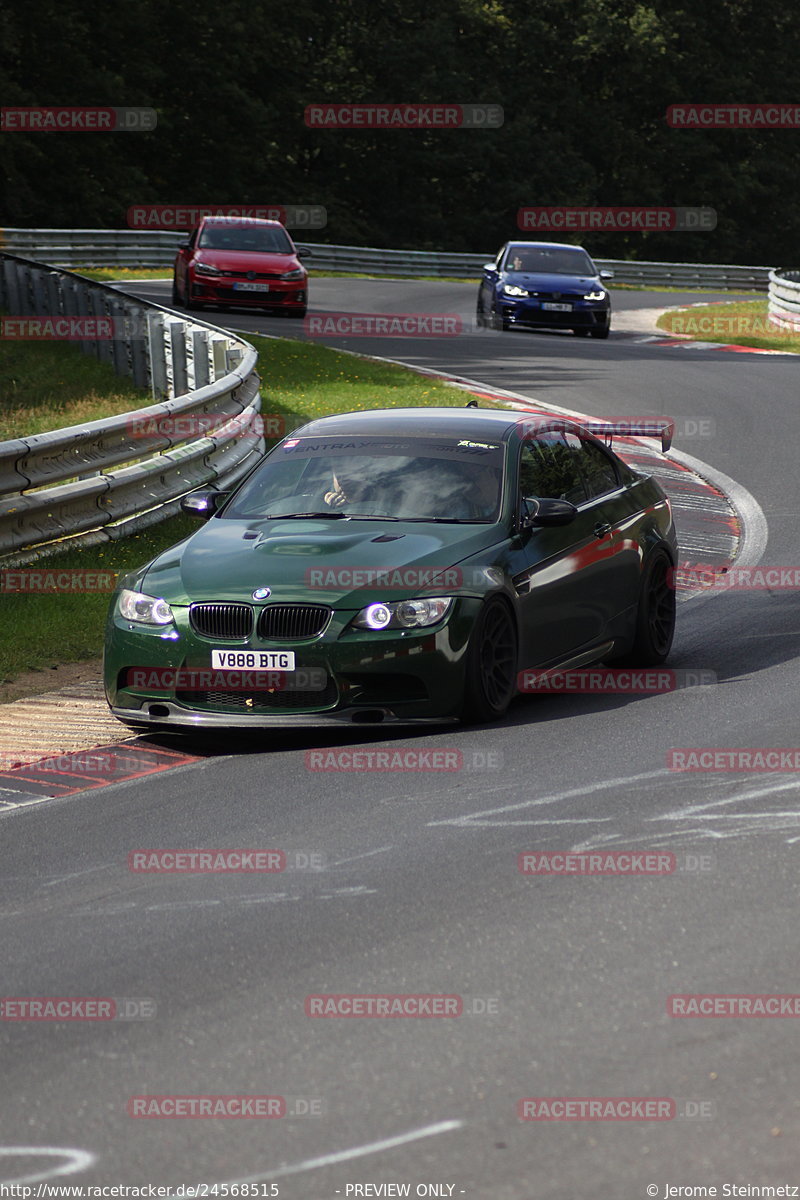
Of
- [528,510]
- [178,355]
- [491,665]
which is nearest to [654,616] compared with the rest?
[528,510]

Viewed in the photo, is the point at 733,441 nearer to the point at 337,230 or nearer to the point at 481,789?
the point at 481,789

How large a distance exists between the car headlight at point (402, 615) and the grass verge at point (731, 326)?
77.1ft

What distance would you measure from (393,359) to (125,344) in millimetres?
4658

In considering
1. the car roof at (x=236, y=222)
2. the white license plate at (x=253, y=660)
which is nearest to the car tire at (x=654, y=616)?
the white license plate at (x=253, y=660)

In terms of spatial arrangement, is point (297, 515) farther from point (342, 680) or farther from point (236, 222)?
point (236, 222)

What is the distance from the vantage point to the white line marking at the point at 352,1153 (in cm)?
431

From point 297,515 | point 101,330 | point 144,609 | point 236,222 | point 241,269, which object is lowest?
point 144,609

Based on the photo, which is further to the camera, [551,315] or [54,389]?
[551,315]

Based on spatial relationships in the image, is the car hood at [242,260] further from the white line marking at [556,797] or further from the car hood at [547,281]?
the white line marking at [556,797]

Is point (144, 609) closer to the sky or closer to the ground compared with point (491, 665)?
closer to the sky

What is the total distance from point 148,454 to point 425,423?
452 cm

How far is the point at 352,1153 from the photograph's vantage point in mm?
4402

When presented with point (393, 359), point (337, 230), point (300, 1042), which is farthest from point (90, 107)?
point (300, 1042)

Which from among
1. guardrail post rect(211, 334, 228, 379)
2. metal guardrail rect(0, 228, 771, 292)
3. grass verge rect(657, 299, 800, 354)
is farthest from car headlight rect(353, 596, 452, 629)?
metal guardrail rect(0, 228, 771, 292)
